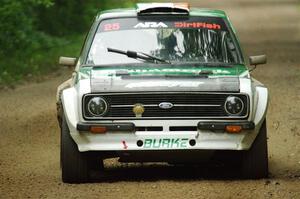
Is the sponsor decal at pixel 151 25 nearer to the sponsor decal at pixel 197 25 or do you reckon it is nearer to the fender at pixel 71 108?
the sponsor decal at pixel 197 25

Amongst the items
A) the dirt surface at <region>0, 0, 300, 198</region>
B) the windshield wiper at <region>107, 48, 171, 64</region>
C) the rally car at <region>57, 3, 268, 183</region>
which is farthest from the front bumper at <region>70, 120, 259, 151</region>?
the windshield wiper at <region>107, 48, 171, 64</region>

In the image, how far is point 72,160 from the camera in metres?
8.74

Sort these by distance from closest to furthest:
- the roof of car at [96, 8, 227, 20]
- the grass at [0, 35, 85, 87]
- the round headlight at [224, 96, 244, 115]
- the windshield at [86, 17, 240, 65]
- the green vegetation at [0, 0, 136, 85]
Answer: the round headlight at [224, 96, 244, 115] → the windshield at [86, 17, 240, 65] → the roof of car at [96, 8, 227, 20] → the grass at [0, 35, 85, 87] → the green vegetation at [0, 0, 136, 85]

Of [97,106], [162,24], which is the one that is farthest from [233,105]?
[162,24]

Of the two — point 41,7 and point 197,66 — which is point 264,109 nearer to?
point 197,66

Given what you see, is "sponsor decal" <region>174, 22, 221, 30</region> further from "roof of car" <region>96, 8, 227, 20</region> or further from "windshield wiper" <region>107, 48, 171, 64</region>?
"windshield wiper" <region>107, 48, 171, 64</region>

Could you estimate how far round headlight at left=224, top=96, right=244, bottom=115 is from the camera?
28.2 feet

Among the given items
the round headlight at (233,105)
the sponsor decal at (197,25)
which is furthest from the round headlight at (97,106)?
the sponsor decal at (197,25)

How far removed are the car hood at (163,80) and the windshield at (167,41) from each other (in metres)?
0.56

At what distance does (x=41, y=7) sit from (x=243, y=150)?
64.6 ft

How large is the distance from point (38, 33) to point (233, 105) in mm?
17612

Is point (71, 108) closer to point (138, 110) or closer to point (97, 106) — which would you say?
point (97, 106)

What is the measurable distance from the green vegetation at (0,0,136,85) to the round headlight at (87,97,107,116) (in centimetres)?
1148

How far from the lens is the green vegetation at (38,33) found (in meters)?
21.7
